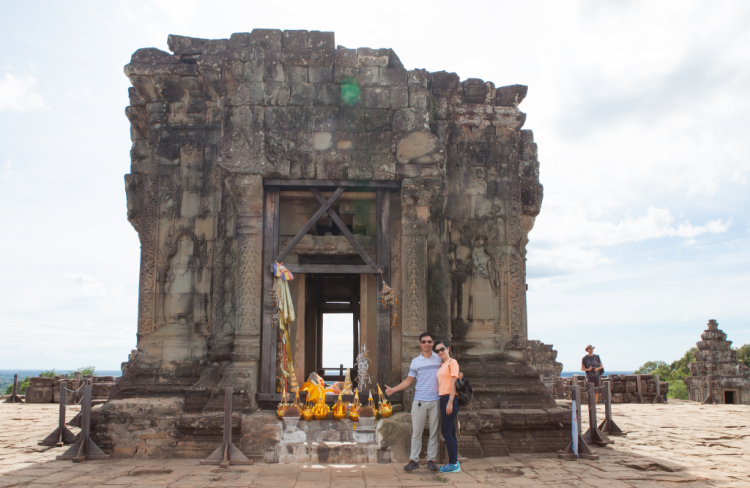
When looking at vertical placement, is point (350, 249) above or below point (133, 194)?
below

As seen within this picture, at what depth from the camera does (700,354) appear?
64.0 feet

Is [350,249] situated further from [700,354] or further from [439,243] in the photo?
[700,354]

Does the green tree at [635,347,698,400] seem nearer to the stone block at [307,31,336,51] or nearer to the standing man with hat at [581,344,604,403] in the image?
the standing man with hat at [581,344,604,403]

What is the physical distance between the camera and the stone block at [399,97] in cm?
818

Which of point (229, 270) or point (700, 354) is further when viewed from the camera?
point (700, 354)

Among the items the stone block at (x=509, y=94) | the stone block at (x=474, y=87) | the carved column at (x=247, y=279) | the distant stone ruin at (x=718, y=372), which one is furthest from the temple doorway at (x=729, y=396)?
the carved column at (x=247, y=279)

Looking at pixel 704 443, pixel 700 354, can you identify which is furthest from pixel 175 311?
pixel 700 354

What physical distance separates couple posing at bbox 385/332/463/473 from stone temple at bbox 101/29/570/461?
2.22 feet

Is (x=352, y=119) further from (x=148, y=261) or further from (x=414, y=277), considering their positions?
(x=148, y=261)

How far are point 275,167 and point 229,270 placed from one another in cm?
181

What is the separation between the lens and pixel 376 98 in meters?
8.18

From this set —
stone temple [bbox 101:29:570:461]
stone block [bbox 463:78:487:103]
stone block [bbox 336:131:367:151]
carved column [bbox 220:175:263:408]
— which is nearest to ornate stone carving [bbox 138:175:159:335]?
stone temple [bbox 101:29:570:461]

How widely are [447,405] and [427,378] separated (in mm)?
370

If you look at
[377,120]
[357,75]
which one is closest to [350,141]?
[377,120]
